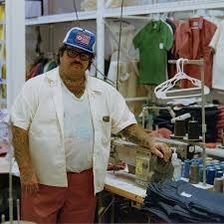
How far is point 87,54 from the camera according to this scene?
2695 millimetres

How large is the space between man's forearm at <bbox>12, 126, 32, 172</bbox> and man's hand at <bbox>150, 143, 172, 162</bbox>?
27.9 inches

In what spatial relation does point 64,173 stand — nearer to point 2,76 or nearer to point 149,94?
point 2,76

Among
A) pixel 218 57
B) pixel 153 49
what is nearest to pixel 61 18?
pixel 153 49

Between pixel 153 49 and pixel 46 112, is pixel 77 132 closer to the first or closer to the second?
pixel 46 112

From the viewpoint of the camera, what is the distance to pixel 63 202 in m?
2.73

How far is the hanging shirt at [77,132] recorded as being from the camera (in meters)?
2.68

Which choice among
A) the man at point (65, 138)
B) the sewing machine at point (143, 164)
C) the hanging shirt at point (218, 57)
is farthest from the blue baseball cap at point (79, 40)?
the hanging shirt at point (218, 57)

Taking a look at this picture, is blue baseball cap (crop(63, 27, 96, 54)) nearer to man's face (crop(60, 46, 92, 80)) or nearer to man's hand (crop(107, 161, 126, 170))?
man's face (crop(60, 46, 92, 80))

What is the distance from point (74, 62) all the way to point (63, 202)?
0.80 metres

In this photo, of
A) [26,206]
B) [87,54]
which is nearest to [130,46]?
[87,54]

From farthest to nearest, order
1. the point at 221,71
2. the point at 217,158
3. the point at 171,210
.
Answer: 1. the point at 221,71
2. the point at 217,158
3. the point at 171,210

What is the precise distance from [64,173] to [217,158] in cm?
135

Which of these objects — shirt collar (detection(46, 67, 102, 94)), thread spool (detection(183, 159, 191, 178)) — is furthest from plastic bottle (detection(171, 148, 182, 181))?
shirt collar (detection(46, 67, 102, 94))

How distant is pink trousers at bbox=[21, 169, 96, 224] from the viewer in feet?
8.84
